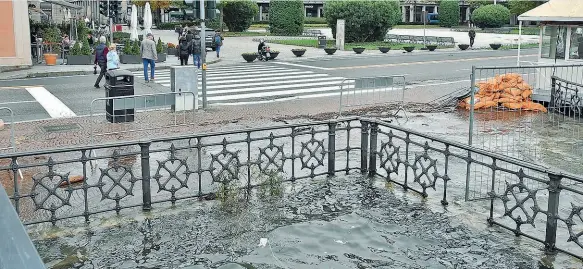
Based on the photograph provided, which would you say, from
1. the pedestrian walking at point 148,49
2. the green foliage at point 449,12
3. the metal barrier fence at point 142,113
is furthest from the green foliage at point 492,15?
the metal barrier fence at point 142,113

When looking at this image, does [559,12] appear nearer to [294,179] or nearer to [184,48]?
[294,179]

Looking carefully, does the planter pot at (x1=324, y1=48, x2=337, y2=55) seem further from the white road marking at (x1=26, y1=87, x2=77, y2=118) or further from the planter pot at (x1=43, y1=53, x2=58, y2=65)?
the white road marking at (x1=26, y1=87, x2=77, y2=118)

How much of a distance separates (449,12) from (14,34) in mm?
60288

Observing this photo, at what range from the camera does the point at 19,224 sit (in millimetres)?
3391

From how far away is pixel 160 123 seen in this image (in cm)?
1603

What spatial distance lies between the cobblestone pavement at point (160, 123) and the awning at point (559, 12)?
13.8 ft

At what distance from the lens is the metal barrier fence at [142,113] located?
1510 cm

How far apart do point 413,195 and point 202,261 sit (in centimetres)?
364

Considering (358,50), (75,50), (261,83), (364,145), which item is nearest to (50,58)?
(75,50)

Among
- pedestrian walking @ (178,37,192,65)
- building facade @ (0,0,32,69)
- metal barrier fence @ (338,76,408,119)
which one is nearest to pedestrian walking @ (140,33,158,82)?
pedestrian walking @ (178,37,192,65)

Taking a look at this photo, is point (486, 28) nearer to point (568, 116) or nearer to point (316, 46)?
point (316, 46)

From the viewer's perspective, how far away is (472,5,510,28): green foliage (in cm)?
7350

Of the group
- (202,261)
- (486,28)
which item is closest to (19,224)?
(202,261)

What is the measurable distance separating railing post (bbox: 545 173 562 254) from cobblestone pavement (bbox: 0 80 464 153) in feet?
30.3
